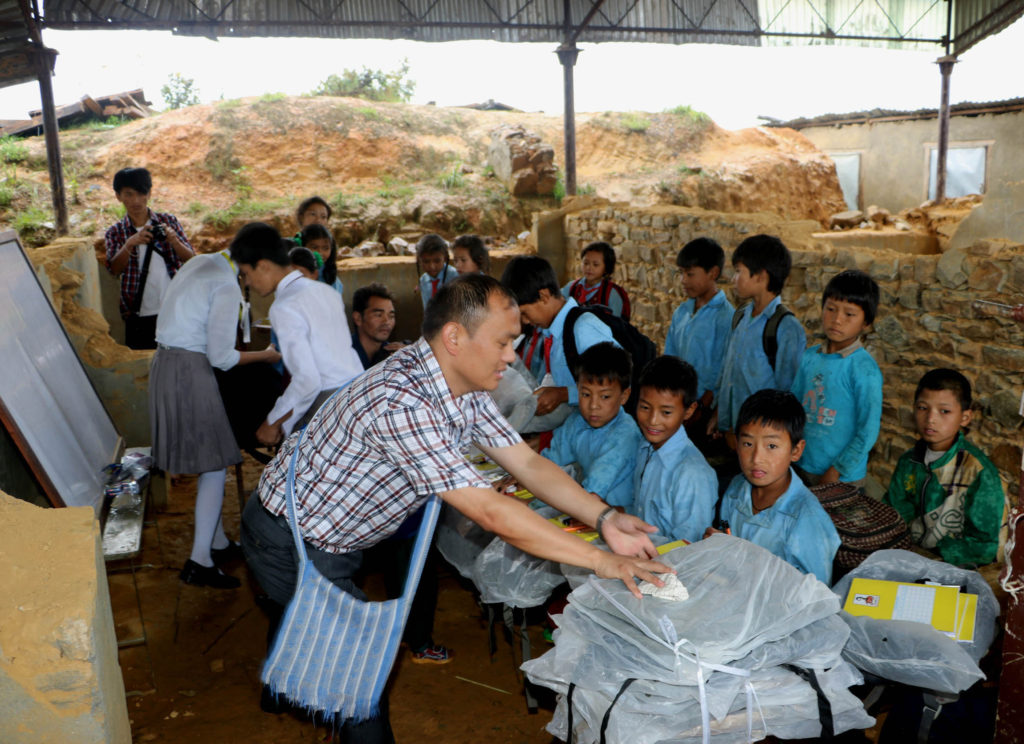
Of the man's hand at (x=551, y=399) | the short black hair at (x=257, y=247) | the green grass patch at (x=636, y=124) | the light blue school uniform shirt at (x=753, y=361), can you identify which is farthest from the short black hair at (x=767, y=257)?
the green grass patch at (x=636, y=124)

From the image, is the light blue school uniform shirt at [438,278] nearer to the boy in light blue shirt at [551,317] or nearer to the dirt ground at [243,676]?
the boy in light blue shirt at [551,317]

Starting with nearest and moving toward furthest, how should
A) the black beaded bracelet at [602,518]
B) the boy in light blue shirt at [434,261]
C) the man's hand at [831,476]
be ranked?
the black beaded bracelet at [602,518], the man's hand at [831,476], the boy in light blue shirt at [434,261]

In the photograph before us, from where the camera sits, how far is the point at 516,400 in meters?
3.82

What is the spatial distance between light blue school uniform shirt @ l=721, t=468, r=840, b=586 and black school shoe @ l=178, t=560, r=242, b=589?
2.78 meters

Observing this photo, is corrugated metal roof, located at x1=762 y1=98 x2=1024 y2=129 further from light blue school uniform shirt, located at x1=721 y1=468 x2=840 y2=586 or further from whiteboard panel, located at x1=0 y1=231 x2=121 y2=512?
whiteboard panel, located at x1=0 y1=231 x2=121 y2=512

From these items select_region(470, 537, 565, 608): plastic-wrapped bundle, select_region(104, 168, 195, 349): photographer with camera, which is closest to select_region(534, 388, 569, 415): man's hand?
select_region(470, 537, 565, 608): plastic-wrapped bundle

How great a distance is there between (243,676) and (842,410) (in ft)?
9.52

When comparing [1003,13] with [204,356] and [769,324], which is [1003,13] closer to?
[769,324]

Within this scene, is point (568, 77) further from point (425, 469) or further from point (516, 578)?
point (425, 469)

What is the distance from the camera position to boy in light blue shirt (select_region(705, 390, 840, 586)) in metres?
2.61

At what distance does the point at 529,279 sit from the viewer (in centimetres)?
377

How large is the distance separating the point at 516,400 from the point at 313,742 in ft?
5.51

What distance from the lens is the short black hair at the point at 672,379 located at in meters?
3.12

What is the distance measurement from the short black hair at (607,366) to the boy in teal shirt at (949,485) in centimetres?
116
